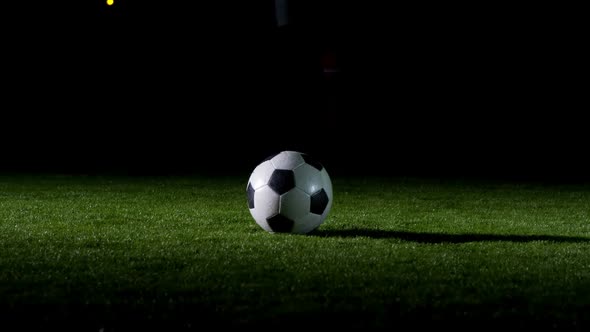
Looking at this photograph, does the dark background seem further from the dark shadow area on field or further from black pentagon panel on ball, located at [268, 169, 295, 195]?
black pentagon panel on ball, located at [268, 169, 295, 195]

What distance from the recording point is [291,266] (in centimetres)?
677

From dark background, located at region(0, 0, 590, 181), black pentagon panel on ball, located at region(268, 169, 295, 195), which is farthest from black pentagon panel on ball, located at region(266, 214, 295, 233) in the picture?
dark background, located at region(0, 0, 590, 181)

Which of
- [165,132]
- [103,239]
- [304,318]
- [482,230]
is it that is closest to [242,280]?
[304,318]

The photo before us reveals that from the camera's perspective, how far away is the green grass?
A: 5184 millimetres

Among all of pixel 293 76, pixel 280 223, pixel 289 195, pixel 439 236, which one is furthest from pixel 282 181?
pixel 293 76

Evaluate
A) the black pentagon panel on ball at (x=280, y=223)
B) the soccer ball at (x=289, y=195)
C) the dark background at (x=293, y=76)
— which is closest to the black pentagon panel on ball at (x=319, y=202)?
the soccer ball at (x=289, y=195)

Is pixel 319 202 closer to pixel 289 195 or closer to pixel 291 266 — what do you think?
pixel 289 195

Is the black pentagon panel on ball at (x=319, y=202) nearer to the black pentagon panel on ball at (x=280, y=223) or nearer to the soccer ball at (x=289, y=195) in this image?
the soccer ball at (x=289, y=195)

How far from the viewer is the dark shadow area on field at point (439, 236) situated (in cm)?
859

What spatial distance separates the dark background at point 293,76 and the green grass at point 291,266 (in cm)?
1578

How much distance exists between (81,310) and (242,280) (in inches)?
52.9

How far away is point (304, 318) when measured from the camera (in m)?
5.07

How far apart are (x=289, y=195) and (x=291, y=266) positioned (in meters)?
1.89

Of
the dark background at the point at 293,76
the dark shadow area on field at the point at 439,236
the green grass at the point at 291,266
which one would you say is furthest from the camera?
the dark background at the point at 293,76
